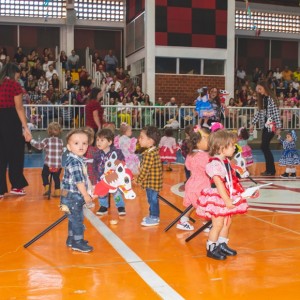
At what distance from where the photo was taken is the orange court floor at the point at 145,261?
3191 millimetres

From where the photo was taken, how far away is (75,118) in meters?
16.8

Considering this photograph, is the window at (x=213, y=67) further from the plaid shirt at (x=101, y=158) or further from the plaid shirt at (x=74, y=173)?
the plaid shirt at (x=74, y=173)

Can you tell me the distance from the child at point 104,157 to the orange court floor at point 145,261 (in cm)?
11

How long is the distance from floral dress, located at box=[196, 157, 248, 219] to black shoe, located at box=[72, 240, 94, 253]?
91 cm

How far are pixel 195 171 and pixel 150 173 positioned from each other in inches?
18.7

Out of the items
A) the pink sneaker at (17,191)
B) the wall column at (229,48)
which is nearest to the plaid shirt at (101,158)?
the pink sneaker at (17,191)

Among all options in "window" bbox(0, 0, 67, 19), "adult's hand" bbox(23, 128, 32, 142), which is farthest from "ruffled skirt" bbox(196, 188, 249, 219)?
"window" bbox(0, 0, 67, 19)

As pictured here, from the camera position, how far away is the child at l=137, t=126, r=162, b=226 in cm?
524

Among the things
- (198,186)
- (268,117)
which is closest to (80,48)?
(268,117)

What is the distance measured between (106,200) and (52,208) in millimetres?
679

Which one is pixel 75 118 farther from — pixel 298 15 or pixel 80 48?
pixel 298 15

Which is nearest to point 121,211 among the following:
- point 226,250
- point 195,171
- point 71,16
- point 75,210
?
point 195,171

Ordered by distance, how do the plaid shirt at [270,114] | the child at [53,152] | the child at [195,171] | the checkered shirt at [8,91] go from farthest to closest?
1. the plaid shirt at [270,114]
2. the child at [53,152]
3. the checkered shirt at [8,91]
4. the child at [195,171]

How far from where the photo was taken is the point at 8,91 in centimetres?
687
